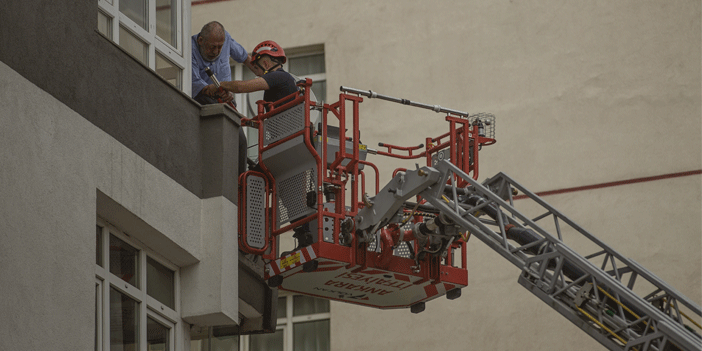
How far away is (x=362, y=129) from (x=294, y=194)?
10824 millimetres

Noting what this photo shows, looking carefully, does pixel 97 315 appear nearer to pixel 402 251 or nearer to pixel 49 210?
pixel 49 210

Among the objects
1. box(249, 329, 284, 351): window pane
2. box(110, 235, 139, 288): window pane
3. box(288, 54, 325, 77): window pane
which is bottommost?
box(249, 329, 284, 351): window pane

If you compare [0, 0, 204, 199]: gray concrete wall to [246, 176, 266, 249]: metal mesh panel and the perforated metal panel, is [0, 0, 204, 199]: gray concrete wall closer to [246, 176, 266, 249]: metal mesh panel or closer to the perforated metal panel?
[246, 176, 266, 249]: metal mesh panel

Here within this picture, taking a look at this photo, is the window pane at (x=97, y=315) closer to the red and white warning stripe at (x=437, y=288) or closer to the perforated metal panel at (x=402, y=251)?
the perforated metal panel at (x=402, y=251)

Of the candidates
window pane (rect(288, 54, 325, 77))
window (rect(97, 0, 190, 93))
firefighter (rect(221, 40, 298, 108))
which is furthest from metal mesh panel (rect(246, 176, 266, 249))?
window pane (rect(288, 54, 325, 77))

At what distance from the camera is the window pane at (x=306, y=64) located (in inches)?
1153

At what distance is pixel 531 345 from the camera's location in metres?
25.9

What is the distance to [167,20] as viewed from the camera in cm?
1741

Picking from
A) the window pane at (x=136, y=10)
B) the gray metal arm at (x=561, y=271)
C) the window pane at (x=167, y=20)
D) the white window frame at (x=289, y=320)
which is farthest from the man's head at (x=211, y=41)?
the white window frame at (x=289, y=320)

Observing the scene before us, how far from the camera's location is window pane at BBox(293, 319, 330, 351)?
2745cm

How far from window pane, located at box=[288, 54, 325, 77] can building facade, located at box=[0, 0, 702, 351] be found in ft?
0.18

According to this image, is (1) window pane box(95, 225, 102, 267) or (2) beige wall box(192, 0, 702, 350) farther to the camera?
(2) beige wall box(192, 0, 702, 350)

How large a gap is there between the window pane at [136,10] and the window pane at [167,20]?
1.23 feet

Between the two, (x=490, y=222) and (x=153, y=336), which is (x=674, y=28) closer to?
(x=490, y=222)
